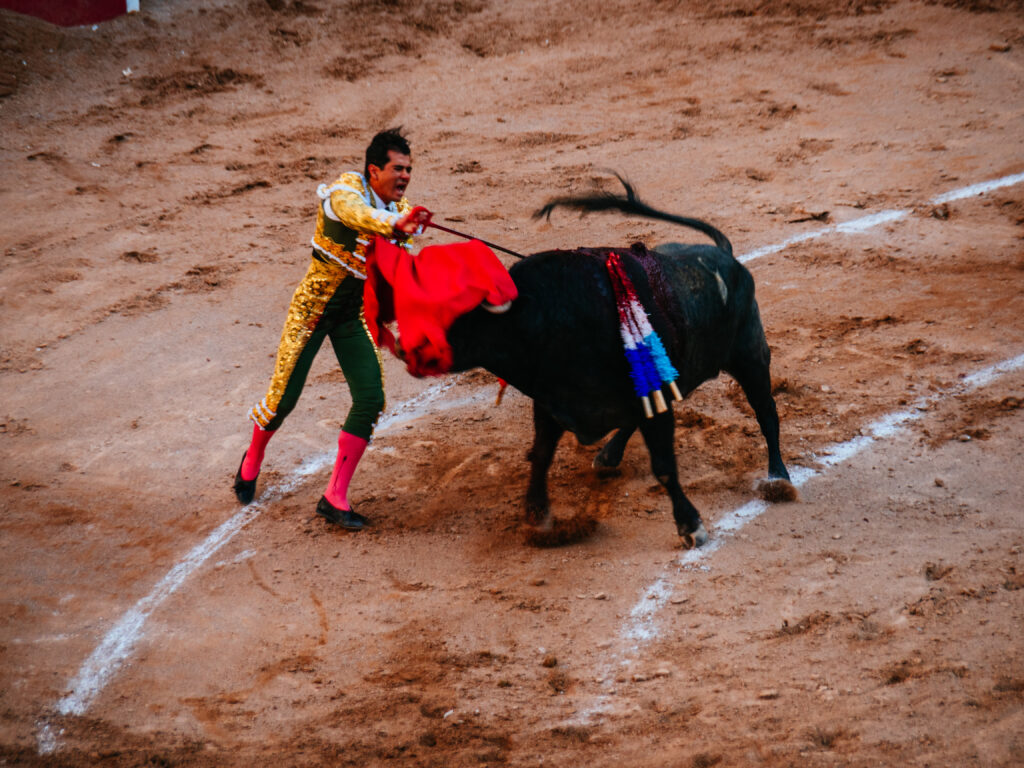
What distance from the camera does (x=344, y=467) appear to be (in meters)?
5.02

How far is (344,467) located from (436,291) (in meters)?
1.57

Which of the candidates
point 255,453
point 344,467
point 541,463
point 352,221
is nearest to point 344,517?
point 344,467

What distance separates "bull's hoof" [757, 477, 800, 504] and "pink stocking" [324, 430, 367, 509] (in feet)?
6.96

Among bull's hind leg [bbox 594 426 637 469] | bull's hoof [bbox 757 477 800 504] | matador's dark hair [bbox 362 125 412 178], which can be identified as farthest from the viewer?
bull's hind leg [bbox 594 426 637 469]

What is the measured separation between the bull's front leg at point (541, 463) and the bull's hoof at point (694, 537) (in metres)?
0.68

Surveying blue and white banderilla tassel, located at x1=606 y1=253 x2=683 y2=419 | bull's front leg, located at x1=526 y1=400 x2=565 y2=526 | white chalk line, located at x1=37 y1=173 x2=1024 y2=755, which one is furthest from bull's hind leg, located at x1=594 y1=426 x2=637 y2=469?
blue and white banderilla tassel, located at x1=606 y1=253 x2=683 y2=419

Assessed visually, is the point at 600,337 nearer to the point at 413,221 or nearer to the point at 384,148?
the point at 413,221

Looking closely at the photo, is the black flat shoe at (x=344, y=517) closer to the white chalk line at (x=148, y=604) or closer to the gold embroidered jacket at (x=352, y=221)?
the white chalk line at (x=148, y=604)

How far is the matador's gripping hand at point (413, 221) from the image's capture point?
12.6 feet

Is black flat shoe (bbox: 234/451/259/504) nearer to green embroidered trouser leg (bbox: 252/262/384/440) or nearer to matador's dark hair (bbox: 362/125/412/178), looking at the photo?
green embroidered trouser leg (bbox: 252/262/384/440)

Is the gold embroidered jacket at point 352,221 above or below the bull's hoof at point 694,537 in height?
above

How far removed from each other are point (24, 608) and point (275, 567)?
1207mm

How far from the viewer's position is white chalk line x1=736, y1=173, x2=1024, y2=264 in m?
7.51

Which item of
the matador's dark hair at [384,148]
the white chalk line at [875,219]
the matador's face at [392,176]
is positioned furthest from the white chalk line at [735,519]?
the matador's dark hair at [384,148]
